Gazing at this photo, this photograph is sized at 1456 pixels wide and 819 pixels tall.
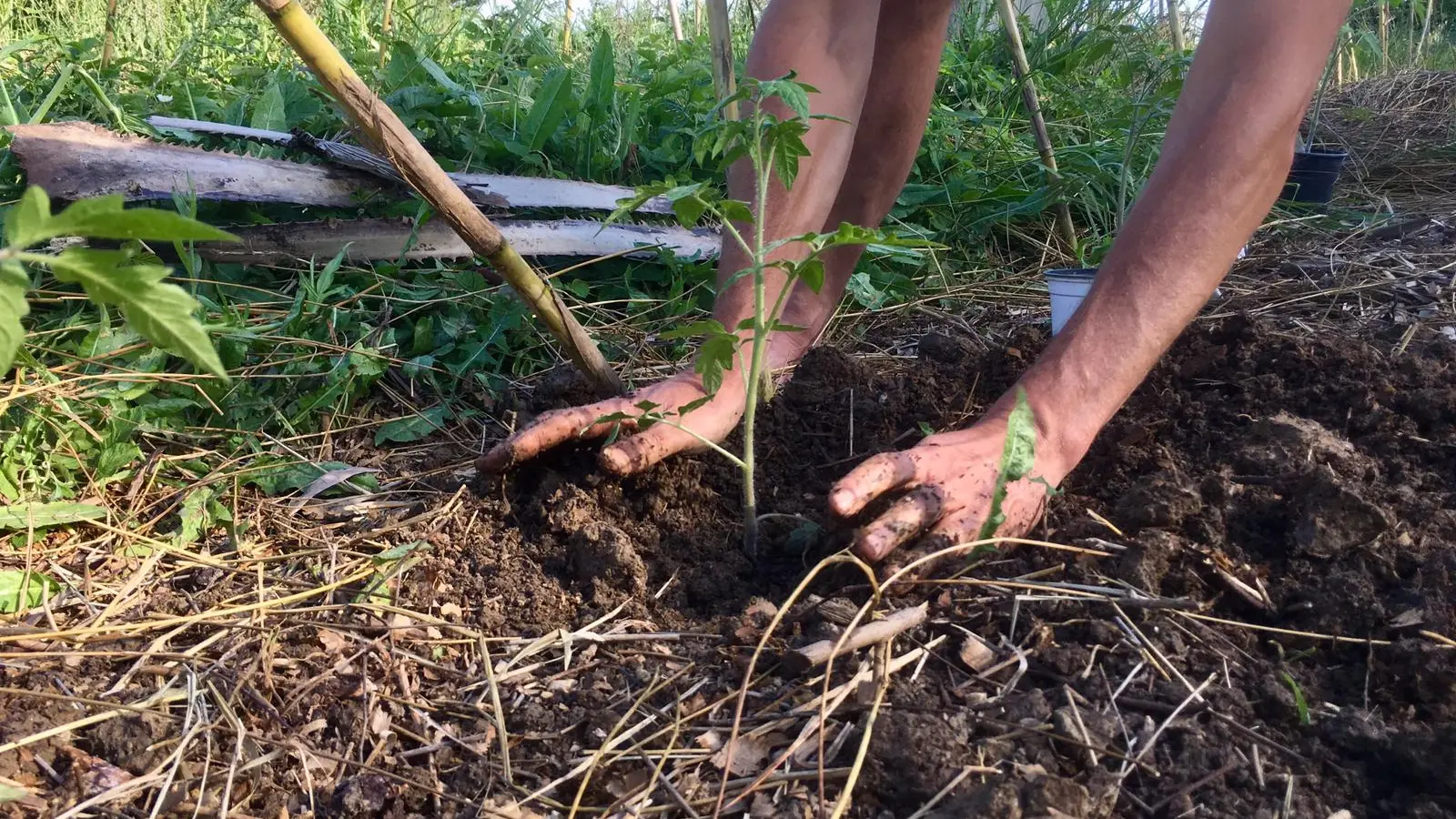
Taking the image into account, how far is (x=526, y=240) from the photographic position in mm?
2879

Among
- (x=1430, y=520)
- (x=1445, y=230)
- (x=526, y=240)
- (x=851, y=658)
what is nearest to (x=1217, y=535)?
(x=1430, y=520)

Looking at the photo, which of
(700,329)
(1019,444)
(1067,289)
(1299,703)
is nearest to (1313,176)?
(1067,289)

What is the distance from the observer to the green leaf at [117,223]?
0.61m

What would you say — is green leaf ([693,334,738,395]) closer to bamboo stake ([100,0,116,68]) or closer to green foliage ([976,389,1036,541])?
green foliage ([976,389,1036,541])

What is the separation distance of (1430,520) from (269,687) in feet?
5.66

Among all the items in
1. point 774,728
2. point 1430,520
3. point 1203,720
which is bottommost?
point 774,728

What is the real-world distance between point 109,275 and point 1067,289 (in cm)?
214

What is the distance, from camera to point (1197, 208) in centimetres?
166

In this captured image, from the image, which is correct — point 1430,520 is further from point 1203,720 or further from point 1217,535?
point 1203,720

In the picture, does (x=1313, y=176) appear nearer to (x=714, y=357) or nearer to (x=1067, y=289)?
(x=1067, y=289)

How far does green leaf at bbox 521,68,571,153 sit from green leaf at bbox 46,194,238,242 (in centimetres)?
272

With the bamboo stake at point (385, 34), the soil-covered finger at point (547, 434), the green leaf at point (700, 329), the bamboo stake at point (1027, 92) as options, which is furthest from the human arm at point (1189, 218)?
the bamboo stake at point (385, 34)

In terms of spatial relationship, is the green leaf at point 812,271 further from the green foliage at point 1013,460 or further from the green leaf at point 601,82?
the green leaf at point 601,82

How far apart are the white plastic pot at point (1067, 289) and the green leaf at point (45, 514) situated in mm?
2110
